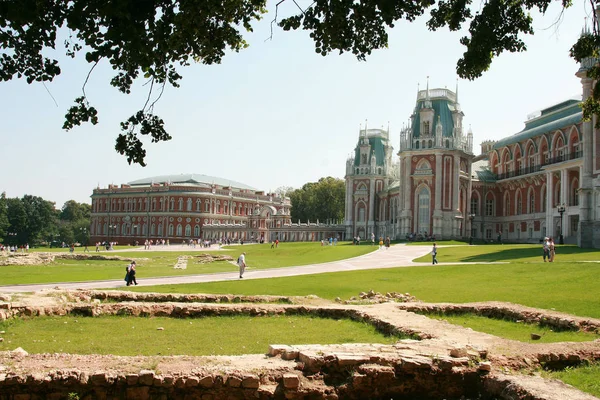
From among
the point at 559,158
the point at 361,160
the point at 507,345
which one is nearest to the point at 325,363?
the point at 507,345

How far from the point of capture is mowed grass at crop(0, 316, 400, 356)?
11.8 m

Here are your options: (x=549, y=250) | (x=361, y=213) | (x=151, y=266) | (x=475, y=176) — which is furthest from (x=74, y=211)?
(x=549, y=250)

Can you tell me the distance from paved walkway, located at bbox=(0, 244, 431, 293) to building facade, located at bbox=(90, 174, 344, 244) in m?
54.6

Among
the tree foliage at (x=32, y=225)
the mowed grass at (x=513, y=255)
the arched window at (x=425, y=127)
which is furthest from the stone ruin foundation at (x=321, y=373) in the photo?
the tree foliage at (x=32, y=225)

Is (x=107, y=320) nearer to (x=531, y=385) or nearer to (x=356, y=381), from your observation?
(x=356, y=381)

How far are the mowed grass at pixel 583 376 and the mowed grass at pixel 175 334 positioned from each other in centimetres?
379

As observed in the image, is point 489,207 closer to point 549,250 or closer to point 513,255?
point 513,255

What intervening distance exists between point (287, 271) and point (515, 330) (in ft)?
75.4

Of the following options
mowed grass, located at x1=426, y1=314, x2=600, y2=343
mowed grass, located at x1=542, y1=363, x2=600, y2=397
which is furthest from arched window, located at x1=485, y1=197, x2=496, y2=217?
mowed grass, located at x1=542, y1=363, x2=600, y2=397

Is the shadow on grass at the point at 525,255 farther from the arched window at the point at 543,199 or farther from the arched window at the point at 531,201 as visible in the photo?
the arched window at the point at 531,201

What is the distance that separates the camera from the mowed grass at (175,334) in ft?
38.6

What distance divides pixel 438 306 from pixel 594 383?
8518 millimetres

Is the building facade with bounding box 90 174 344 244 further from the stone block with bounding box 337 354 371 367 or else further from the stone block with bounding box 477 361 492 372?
the stone block with bounding box 477 361 492 372

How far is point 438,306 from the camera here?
57.6ft
